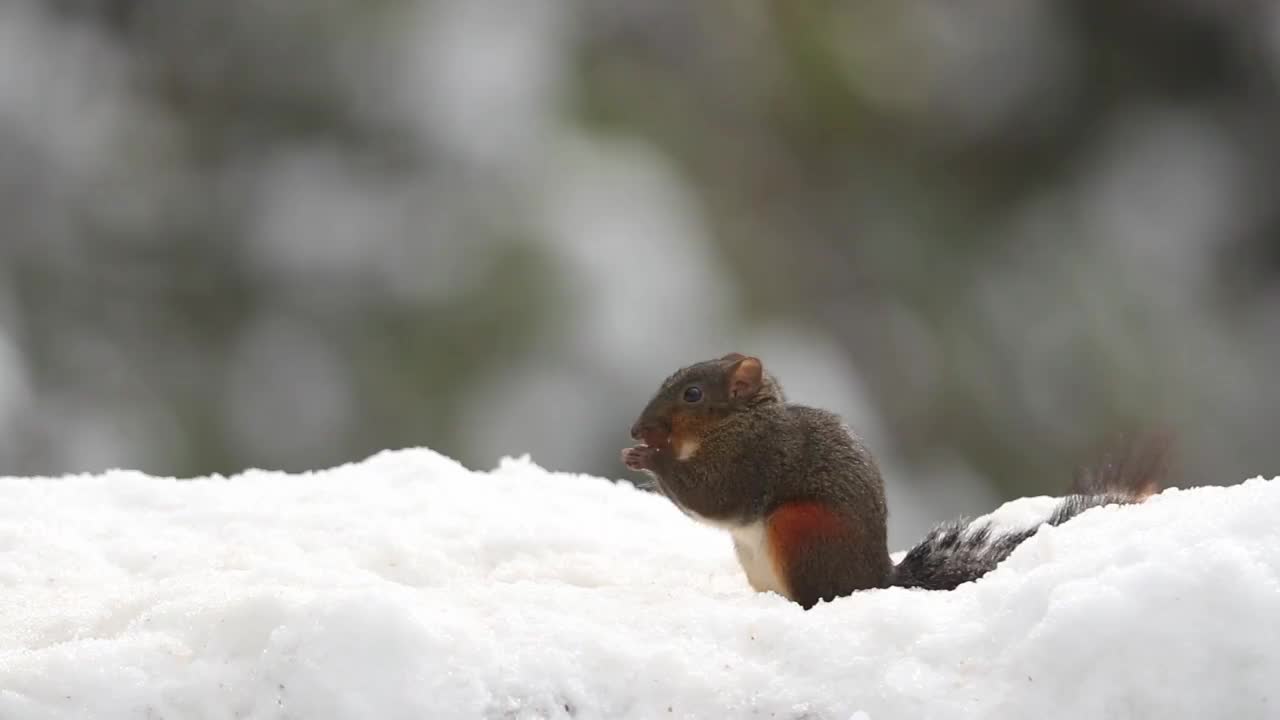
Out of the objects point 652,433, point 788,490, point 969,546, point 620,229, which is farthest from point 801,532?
point 620,229

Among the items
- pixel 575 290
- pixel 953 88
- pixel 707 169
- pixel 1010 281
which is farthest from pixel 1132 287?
pixel 575 290

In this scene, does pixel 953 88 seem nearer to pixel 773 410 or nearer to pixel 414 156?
pixel 414 156

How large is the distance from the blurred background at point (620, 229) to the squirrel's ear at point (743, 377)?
3143mm

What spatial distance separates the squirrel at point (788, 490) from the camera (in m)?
2.08

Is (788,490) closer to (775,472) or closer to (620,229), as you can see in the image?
(775,472)

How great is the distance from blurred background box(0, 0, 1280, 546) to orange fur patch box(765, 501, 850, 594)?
11.0 ft

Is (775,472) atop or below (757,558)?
atop

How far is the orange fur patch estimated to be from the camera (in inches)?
81.7

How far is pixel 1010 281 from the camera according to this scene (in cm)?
696

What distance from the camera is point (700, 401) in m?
2.35

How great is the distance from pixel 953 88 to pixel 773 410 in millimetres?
5708

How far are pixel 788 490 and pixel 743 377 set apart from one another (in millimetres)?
233

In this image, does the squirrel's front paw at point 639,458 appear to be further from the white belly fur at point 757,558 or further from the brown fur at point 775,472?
the white belly fur at point 757,558

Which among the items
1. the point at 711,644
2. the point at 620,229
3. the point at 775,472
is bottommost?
the point at 711,644
